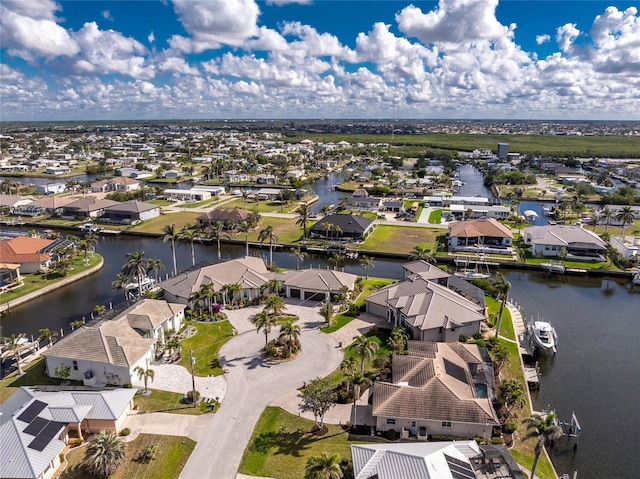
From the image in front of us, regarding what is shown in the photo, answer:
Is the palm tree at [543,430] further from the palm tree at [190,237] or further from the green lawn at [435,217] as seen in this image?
the green lawn at [435,217]

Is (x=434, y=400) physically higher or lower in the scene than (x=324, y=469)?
lower

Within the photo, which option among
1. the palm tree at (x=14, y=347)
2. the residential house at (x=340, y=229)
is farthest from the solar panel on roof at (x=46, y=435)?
the residential house at (x=340, y=229)

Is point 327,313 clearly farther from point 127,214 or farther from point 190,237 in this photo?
point 127,214

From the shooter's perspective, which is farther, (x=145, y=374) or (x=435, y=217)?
(x=435, y=217)

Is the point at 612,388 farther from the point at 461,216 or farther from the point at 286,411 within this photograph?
the point at 461,216

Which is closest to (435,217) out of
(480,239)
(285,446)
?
(480,239)

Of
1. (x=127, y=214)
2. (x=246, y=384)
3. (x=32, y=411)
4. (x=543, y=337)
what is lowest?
(x=127, y=214)

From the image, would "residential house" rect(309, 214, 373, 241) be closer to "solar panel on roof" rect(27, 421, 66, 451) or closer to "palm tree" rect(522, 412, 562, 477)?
"palm tree" rect(522, 412, 562, 477)
